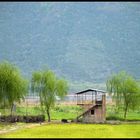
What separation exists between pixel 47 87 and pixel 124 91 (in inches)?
478

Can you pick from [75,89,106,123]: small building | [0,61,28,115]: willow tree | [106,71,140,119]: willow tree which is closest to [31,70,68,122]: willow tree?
[75,89,106,123]: small building

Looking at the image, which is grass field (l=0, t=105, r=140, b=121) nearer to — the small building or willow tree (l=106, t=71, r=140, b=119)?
willow tree (l=106, t=71, r=140, b=119)

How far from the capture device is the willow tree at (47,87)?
2980 inches

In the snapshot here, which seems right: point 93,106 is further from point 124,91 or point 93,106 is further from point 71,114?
point 71,114

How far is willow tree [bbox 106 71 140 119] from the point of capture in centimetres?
7825

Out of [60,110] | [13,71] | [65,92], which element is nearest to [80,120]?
[65,92]

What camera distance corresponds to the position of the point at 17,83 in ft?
213

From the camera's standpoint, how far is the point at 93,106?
72.9 metres

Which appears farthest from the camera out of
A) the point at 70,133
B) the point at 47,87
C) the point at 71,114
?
the point at 71,114

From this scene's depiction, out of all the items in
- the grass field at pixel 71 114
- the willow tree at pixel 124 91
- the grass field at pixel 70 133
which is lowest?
the grass field at pixel 70 133

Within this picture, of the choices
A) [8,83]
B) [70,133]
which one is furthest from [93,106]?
[70,133]

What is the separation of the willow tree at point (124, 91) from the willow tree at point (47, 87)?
9.28 meters

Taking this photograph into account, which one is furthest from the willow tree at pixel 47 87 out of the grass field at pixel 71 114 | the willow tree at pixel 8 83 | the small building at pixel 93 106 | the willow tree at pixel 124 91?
the willow tree at pixel 8 83

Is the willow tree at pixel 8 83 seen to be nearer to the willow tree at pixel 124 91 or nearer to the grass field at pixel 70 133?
the grass field at pixel 70 133
